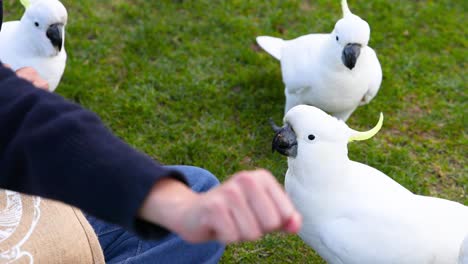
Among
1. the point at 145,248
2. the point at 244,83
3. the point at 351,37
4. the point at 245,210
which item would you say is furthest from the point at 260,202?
the point at 244,83

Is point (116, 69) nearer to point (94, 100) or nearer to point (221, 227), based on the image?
point (94, 100)

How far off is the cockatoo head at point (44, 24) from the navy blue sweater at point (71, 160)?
1308 mm

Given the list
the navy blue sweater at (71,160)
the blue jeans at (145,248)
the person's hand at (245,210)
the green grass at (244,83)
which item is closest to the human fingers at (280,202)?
the person's hand at (245,210)

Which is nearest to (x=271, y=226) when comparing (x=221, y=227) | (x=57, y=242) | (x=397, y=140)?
(x=221, y=227)

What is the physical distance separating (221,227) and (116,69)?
6.76ft

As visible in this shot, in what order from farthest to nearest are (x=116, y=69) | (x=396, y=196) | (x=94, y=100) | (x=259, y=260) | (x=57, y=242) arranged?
(x=116, y=69)
(x=94, y=100)
(x=259, y=260)
(x=396, y=196)
(x=57, y=242)

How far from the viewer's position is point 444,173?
2129 mm

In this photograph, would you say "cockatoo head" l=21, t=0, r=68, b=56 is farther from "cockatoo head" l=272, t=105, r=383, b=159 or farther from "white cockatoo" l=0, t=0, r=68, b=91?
"cockatoo head" l=272, t=105, r=383, b=159

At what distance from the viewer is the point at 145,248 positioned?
1281 mm

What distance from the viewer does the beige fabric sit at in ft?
3.21

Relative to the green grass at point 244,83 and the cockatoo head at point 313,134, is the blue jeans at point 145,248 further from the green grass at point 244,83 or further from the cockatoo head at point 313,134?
the green grass at point 244,83

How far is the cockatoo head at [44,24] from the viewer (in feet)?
6.12

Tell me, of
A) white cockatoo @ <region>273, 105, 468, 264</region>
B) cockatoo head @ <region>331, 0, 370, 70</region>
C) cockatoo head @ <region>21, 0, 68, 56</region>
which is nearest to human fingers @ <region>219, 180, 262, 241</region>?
white cockatoo @ <region>273, 105, 468, 264</region>

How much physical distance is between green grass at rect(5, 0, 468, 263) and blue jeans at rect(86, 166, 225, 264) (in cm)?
54
